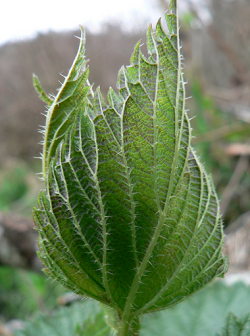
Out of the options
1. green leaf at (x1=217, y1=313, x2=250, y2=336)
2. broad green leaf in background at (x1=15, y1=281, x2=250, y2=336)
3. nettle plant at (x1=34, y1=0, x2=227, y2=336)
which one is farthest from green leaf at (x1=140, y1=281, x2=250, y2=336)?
nettle plant at (x1=34, y1=0, x2=227, y2=336)

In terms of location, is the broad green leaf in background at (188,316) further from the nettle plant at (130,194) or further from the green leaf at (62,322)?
the nettle plant at (130,194)

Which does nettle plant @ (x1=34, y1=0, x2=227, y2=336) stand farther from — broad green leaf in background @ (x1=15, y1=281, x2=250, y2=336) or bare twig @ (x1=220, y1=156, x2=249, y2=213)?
bare twig @ (x1=220, y1=156, x2=249, y2=213)

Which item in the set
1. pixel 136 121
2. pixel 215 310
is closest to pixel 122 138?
pixel 136 121

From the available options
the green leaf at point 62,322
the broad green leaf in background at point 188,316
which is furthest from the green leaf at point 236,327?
the green leaf at point 62,322

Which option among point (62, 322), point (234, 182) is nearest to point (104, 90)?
point (234, 182)

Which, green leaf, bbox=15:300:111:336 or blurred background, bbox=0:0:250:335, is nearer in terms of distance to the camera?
green leaf, bbox=15:300:111:336

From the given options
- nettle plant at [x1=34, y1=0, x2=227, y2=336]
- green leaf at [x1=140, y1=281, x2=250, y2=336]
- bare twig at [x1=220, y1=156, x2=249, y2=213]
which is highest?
nettle plant at [x1=34, y1=0, x2=227, y2=336]

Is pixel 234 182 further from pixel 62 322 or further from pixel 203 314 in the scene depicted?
pixel 62 322

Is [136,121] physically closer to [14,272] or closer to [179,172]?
[179,172]
